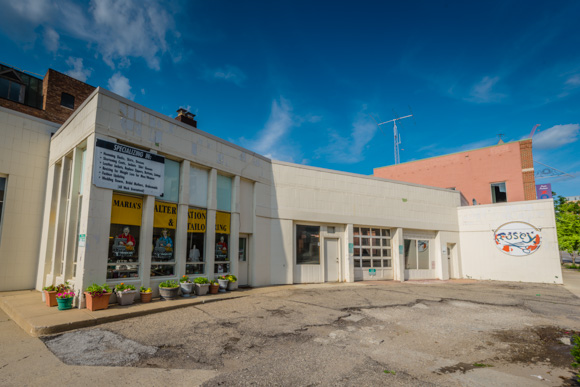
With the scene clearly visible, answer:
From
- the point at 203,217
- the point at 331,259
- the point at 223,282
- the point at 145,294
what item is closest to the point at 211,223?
the point at 203,217

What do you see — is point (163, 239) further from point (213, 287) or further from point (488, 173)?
point (488, 173)

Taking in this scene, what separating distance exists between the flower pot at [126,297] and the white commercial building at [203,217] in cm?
68

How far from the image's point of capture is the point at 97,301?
26.5 feet

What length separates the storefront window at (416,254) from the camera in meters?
18.6

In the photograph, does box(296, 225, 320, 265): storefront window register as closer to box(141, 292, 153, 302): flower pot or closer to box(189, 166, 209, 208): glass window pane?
box(189, 166, 209, 208): glass window pane

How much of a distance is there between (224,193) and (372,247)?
9.08m

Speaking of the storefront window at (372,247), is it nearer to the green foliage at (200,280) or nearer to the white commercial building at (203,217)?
the white commercial building at (203,217)

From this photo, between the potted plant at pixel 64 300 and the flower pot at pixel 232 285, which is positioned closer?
the potted plant at pixel 64 300

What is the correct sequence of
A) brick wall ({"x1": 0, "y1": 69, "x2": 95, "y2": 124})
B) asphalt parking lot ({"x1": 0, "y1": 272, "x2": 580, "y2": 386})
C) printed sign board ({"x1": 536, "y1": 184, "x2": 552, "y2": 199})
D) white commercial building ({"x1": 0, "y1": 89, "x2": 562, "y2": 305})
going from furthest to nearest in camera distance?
printed sign board ({"x1": 536, "y1": 184, "x2": 552, "y2": 199}) < brick wall ({"x1": 0, "y1": 69, "x2": 95, "y2": 124}) < white commercial building ({"x1": 0, "y1": 89, "x2": 562, "y2": 305}) < asphalt parking lot ({"x1": 0, "y1": 272, "x2": 580, "y2": 386})

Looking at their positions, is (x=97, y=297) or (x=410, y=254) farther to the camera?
(x=410, y=254)

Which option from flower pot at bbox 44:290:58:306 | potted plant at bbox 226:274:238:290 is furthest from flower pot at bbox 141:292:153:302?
potted plant at bbox 226:274:238:290

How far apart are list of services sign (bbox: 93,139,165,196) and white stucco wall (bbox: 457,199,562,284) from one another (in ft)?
60.4

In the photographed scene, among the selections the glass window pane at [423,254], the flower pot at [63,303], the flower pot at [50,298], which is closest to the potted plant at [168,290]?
the flower pot at [63,303]

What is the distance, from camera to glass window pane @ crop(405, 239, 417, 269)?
18.5 m
